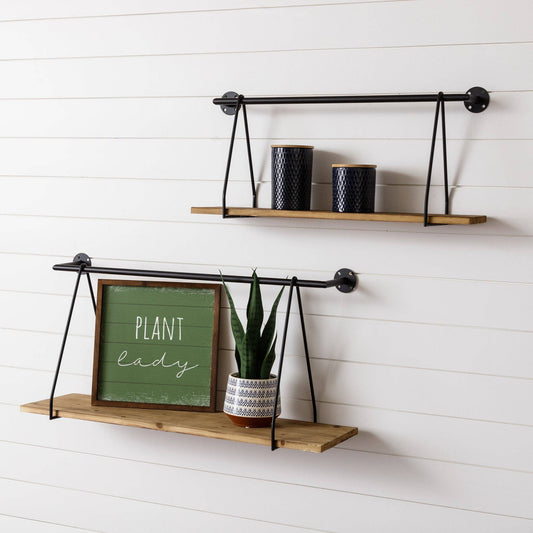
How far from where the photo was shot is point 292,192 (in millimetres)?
1550

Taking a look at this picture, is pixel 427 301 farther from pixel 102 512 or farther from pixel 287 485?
pixel 102 512

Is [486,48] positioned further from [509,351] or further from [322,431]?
[322,431]

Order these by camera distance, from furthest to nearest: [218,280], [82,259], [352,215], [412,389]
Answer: [82,259] → [218,280] → [412,389] → [352,215]

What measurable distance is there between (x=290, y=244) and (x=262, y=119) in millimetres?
263

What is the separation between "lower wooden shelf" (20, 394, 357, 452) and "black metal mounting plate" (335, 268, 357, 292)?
0.90 ft

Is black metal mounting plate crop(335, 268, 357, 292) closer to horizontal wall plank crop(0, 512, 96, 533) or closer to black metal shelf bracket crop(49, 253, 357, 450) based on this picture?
black metal shelf bracket crop(49, 253, 357, 450)

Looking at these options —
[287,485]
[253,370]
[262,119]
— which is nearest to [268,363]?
[253,370]

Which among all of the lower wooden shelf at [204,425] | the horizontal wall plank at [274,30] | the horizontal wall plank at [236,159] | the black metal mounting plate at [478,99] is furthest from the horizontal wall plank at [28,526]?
the black metal mounting plate at [478,99]

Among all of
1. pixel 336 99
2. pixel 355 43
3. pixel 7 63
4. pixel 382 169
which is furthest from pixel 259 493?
pixel 7 63

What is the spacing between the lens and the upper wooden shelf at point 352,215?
55.5 inches

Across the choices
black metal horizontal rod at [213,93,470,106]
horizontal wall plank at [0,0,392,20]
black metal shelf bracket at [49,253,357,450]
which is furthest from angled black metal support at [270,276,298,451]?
horizontal wall plank at [0,0,392,20]

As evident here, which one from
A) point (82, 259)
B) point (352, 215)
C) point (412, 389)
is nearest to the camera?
point (352, 215)

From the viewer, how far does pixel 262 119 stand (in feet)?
5.46

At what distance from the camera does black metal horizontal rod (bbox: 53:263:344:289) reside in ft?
5.21
